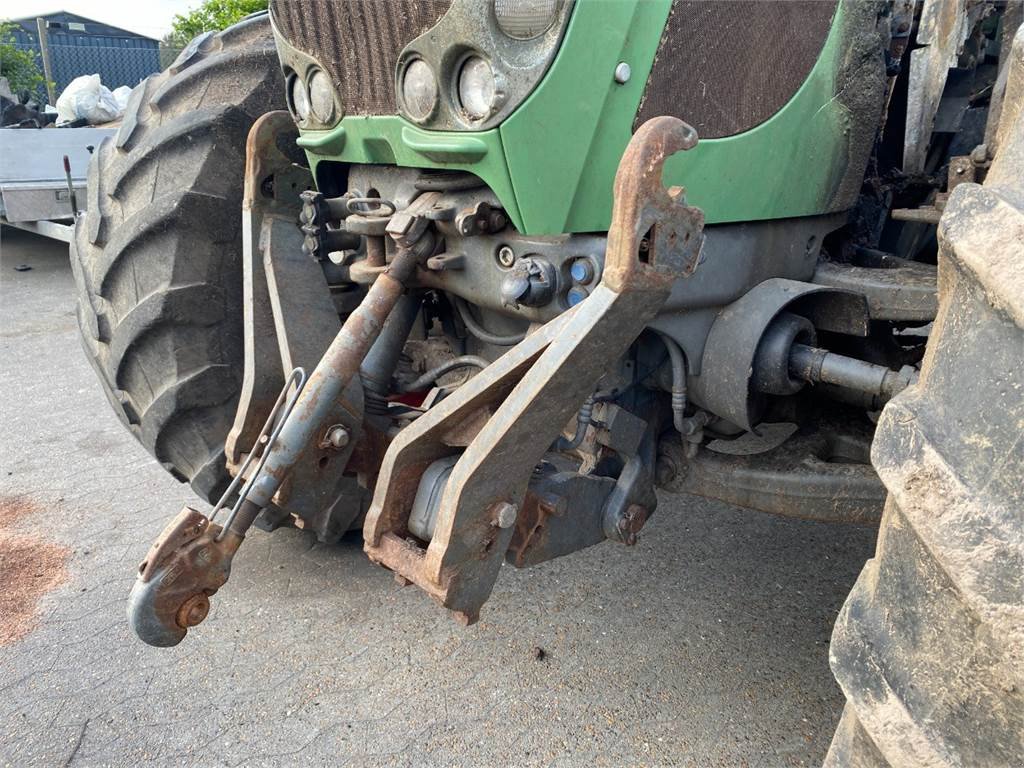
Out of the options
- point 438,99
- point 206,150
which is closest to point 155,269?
point 206,150

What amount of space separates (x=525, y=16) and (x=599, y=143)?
244 millimetres

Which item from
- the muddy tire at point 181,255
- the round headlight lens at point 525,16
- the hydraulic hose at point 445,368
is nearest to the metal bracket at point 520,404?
the round headlight lens at point 525,16

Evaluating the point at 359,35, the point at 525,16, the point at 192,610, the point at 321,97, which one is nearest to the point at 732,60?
the point at 525,16

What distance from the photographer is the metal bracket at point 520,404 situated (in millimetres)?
1209

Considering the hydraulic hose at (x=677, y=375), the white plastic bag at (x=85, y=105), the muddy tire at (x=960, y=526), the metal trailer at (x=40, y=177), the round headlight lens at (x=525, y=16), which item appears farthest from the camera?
the white plastic bag at (x=85, y=105)

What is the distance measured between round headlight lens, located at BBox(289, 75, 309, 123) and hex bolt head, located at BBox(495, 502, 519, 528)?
979 millimetres

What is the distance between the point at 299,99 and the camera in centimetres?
187

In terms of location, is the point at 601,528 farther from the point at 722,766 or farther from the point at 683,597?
the point at 683,597

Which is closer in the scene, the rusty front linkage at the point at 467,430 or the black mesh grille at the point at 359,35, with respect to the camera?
the rusty front linkage at the point at 467,430

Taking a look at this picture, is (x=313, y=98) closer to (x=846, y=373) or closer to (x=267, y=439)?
(x=267, y=439)

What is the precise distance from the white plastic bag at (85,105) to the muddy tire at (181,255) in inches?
296

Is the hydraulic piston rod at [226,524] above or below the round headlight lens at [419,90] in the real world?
below

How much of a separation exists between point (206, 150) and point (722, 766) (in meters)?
1.89

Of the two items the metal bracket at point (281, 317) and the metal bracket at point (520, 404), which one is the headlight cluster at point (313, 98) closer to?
the metal bracket at point (281, 317)
